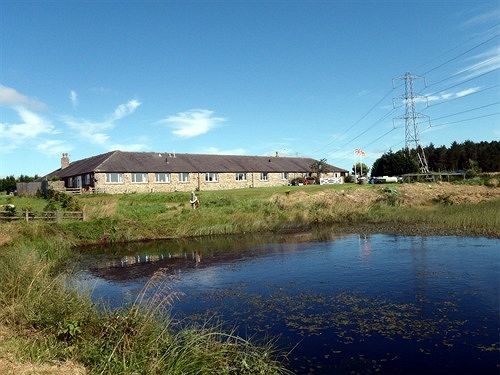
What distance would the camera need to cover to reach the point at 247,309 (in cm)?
1388

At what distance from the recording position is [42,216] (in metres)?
32.0

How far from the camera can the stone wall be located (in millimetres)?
57625

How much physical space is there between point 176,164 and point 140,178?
659 cm

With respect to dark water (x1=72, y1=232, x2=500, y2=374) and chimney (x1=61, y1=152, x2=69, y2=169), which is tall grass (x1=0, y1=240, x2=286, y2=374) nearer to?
dark water (x1=72, y1=232, x2=500, y2=374)

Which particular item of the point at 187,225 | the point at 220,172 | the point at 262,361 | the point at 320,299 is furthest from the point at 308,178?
the point at 262,361

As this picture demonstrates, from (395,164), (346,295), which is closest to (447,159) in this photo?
(395,164)

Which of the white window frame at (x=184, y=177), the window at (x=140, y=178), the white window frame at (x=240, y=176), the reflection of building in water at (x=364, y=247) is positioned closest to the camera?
the reflection of building in water at (x=364, y=247)

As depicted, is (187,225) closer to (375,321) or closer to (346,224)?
(346,224)

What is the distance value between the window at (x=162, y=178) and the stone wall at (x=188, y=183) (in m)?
0.38

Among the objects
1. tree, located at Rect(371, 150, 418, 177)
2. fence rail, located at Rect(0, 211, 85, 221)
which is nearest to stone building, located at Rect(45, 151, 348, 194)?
→ tree, located at Rect(371, 150, 418, 177)

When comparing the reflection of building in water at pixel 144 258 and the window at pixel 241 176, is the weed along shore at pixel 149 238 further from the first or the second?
the window at pixel 241 176

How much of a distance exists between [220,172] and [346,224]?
3500 centimetres

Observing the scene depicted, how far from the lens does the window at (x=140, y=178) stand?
59.8 meters

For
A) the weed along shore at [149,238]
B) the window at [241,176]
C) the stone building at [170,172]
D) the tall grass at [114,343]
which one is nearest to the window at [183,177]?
the stone building at [170,172]
